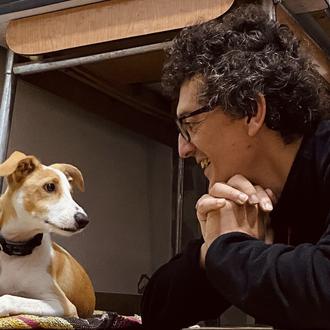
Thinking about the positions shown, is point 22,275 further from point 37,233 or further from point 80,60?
point 80,60

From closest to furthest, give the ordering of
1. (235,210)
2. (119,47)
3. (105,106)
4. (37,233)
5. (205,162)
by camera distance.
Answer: (235,210)
(205,162)
(37,233)
(119,47)
(105,106)

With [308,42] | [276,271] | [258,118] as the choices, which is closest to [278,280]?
[276,271]

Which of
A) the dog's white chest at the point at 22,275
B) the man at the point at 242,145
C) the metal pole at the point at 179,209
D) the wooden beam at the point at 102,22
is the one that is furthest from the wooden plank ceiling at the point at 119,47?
the dog's white chest at the point at 22,275

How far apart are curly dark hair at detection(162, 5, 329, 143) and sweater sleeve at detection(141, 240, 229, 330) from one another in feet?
0.64

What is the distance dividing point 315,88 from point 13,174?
2.06 ft

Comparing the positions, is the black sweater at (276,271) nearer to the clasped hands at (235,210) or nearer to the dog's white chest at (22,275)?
the clasped hands at (235,210)

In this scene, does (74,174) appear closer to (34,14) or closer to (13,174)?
(13,174)

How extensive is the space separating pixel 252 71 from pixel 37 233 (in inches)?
23.3

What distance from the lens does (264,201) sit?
735 mm

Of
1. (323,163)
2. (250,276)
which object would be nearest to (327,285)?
(250,276)

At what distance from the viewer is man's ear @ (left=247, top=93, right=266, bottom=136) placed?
29.8 inches

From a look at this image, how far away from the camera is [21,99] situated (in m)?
1.54

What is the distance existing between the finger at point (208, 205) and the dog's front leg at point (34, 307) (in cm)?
43

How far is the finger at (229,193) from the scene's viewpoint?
72 cm
